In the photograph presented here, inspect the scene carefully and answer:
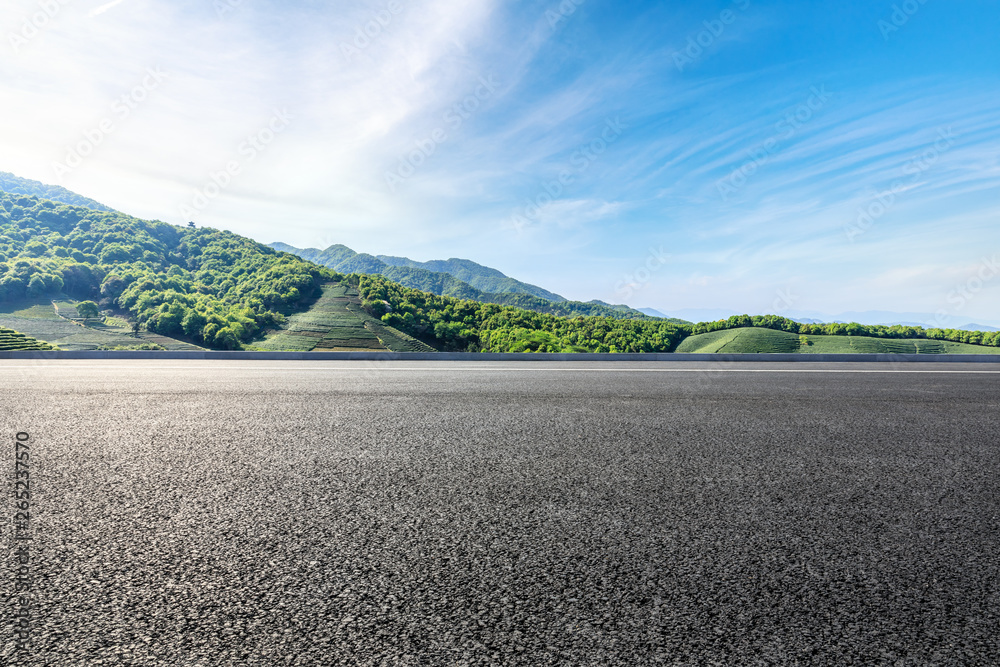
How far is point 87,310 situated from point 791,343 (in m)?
93.0

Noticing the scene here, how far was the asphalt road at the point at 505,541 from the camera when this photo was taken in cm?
149

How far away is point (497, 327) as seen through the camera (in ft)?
197

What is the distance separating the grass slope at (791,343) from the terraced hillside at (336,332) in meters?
34.8

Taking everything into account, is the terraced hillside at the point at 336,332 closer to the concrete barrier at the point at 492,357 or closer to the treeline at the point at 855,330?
the treeline at the point at 855,330

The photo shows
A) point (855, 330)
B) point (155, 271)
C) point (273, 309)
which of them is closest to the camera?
point (855, 330)

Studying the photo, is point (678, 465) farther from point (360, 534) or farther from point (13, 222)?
point (13, 222)

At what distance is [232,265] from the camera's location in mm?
85688

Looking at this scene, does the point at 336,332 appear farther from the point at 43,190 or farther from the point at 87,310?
the point at 43,190

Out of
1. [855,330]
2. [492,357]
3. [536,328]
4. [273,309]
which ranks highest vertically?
[273,309]

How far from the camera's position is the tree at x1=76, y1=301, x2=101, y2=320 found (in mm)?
61438

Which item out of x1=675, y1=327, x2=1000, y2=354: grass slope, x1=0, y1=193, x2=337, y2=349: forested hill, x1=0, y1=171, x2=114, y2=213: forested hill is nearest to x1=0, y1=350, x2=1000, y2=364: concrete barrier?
x1=675, y1=327, x2=1000, y2=354: grass slope

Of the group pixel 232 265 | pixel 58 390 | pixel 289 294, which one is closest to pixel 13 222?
pixel 232 265

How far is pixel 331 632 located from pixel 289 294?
74588mm

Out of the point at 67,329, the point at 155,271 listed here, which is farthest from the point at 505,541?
the point at 155,271
